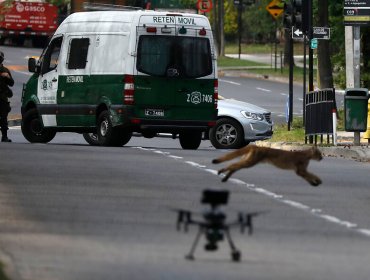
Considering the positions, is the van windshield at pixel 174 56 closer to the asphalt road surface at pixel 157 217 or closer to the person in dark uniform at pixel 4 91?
the asphalt road surface at pixel 157 217

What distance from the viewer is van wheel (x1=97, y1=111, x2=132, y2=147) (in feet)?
103

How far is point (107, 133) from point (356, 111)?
512cm

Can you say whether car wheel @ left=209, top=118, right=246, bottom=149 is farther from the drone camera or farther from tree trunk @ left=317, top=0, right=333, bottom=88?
the drone camera

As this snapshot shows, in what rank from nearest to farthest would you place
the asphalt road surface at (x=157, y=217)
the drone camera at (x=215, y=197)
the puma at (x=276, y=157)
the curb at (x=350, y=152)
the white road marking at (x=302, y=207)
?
the drone camera at (x=215, y=197) → the asphalt road surface at (x=157, y=217) → the white road marking at (x=302, y=207) → the puma at (x=276, y=157) → the curb at (x=350, y=152)

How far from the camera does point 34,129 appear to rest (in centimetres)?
3391

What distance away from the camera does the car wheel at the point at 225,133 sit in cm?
3384

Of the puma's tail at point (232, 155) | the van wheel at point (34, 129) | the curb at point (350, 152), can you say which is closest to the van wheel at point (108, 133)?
the van wheel at point (34, 129)

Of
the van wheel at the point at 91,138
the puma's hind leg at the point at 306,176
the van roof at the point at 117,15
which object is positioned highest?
the van roof at the point at 117,15

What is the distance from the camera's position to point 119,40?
100 ft

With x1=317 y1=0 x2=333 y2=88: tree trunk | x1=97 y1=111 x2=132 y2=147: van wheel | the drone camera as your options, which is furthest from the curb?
the drone camera

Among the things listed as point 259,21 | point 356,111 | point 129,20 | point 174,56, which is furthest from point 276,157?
point 259,21

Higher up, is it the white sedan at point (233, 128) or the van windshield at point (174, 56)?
the van windshield at point (174, 56)

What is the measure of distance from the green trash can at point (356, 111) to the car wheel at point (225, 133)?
2.47 m

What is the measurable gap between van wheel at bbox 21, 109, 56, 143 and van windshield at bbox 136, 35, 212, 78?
366 centimetres
